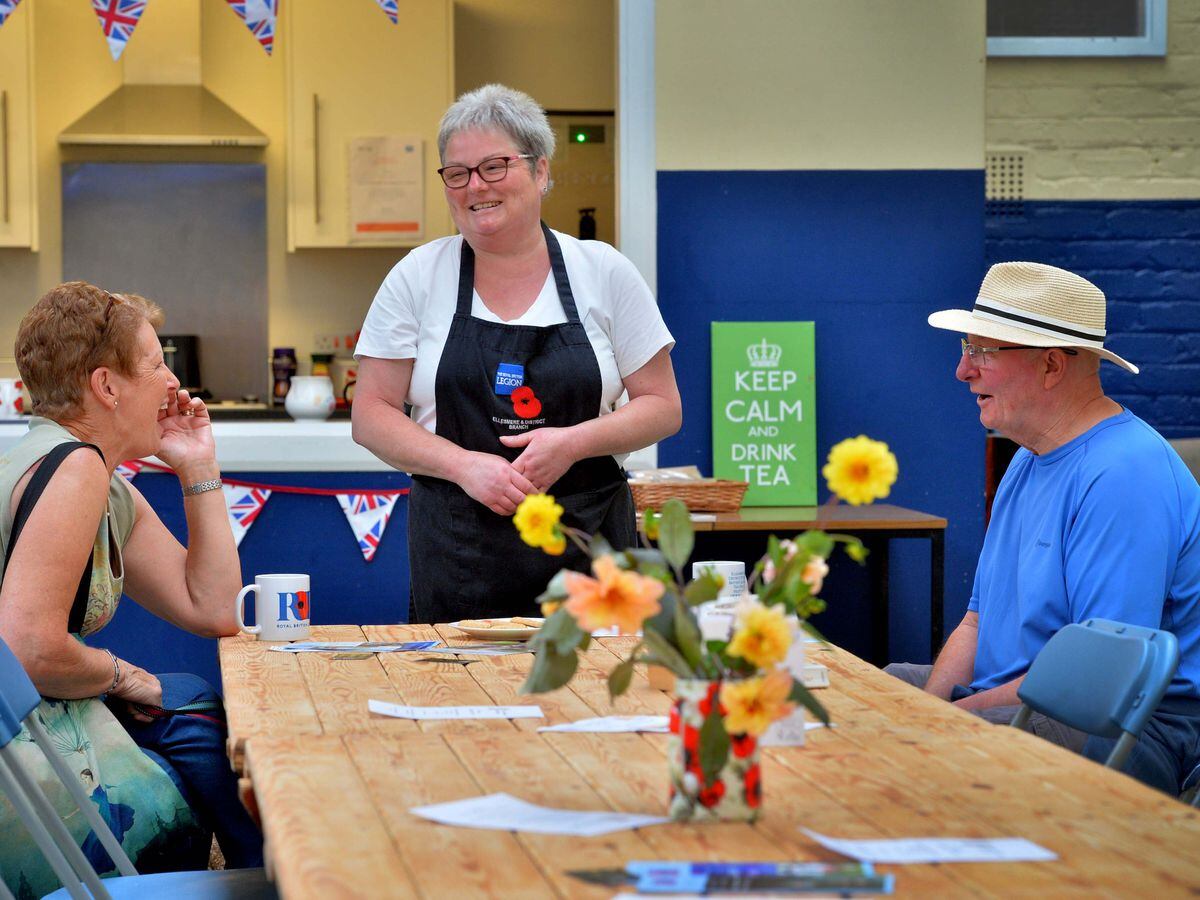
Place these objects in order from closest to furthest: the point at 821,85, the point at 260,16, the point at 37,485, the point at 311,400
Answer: the point at 37,485 → the point at 821,85 → the point at 260,16 → the point at 311,400

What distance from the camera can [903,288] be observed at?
193 inches

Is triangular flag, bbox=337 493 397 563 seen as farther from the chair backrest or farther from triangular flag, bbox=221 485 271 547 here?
the chair backrest

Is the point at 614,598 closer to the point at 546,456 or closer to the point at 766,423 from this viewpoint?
the point at 546,456

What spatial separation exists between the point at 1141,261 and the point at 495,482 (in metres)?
5.10

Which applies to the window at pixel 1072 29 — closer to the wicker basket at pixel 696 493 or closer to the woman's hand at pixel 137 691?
the wicker basket at pixel 696 493

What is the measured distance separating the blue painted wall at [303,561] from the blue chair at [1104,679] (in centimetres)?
283

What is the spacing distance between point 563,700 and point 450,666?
33cm

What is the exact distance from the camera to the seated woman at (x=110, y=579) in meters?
2.17

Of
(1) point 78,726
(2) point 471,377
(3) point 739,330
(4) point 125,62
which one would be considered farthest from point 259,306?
(1) point 78,726

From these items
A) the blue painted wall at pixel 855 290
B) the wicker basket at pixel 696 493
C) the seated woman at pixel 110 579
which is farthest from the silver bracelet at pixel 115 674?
the blue painted wall at pixel 855 290

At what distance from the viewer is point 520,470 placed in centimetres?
274

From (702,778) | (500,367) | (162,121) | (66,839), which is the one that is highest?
(162,121)

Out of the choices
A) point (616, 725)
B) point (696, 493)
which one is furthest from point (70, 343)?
point (696, 493)

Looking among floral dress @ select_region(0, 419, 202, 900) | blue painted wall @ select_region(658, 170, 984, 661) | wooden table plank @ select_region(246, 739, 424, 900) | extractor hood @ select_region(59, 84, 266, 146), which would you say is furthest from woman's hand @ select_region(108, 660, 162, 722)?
extractor hood @ select_region(59, 84, 266, 146)
